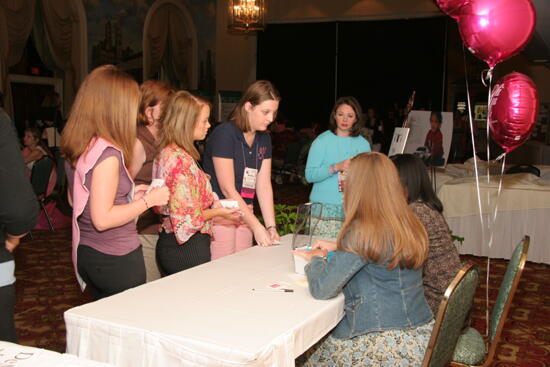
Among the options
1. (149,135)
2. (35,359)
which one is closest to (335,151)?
(149,135)

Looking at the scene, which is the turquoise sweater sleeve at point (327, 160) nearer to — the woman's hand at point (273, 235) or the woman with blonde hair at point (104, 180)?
the woman's hand at point (273, 235)

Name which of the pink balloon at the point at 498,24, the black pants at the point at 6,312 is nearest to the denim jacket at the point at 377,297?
the black pants at the point at 6,312

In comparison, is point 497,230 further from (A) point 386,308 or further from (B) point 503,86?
(A) point 386,308

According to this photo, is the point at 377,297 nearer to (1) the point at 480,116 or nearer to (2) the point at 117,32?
(2) the point at 117,32

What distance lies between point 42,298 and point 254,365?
127 inches

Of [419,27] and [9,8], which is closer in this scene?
[9,8]

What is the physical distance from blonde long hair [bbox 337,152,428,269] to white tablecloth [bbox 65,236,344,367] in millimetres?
215

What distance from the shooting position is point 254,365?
1.47 meters

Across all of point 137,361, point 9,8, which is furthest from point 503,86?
point 9,8

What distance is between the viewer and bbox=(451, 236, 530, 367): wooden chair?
7.20 feet

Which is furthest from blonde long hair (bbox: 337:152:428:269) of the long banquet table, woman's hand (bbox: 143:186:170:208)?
the long banquet table

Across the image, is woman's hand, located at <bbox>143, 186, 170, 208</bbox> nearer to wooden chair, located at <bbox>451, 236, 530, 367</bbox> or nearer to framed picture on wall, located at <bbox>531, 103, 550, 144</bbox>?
wooden chair, located at <bbox>451, 236, 530, 367</bbox>

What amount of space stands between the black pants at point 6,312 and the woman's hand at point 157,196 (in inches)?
20.4

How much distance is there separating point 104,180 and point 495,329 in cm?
153
